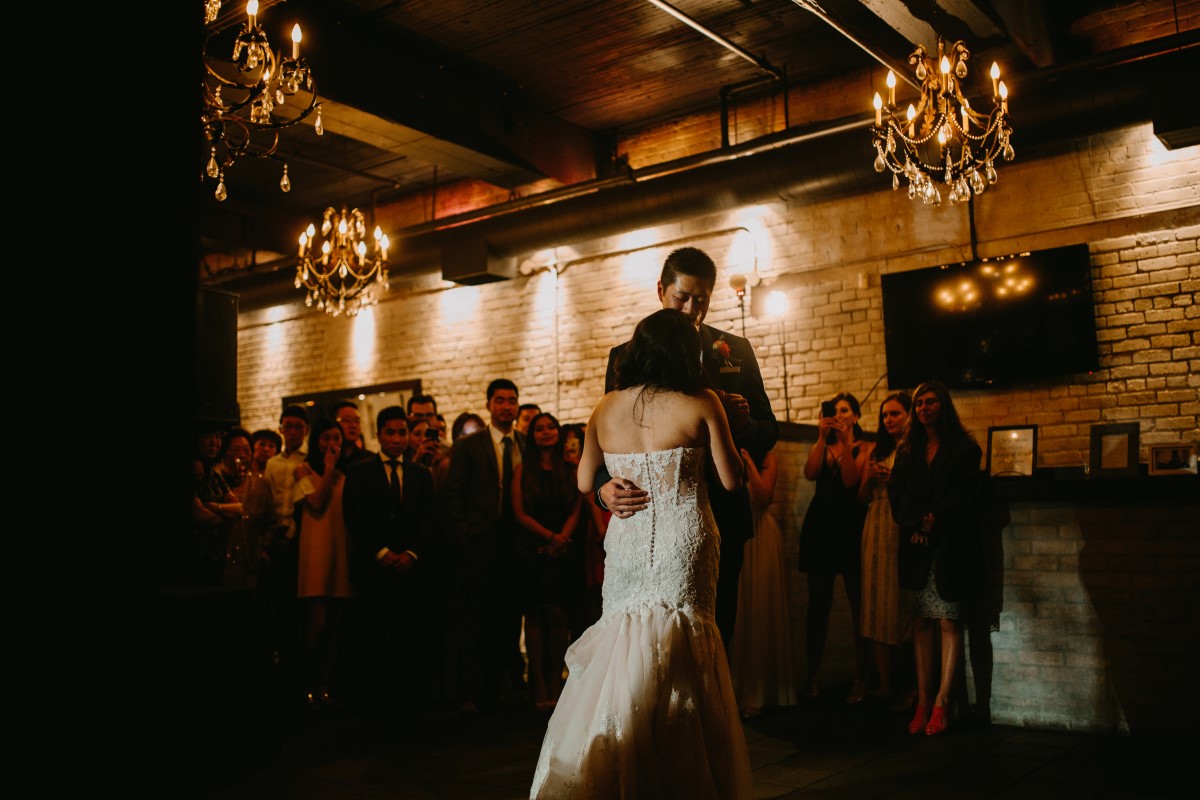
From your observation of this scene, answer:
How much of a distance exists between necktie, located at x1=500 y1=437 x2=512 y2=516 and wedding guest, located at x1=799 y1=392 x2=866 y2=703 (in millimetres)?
1795

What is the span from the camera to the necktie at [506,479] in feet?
19.5

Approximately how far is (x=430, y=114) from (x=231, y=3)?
2.15 m

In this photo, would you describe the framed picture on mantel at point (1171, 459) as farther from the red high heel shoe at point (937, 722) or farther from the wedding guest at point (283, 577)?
the wedding guest at point (283, 577)

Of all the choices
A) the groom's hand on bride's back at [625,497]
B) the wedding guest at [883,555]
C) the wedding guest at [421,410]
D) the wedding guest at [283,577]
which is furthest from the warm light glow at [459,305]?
the groom's hand on bride's back at [625,497]

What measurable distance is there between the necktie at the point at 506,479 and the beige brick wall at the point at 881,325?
1677 mm

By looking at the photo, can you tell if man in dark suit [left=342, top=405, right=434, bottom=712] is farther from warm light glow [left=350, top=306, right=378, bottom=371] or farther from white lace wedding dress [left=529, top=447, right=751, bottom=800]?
warm light glow [left=350, top=306, right=378, bottom=371]

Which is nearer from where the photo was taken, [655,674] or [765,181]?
[655,674]

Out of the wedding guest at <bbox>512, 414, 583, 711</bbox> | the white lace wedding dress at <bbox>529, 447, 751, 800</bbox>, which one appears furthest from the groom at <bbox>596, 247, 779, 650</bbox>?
the wedding guest at <bbox>512, 414, 583, 711</bbox>

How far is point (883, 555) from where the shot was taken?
5316mm

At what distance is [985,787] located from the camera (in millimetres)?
3725

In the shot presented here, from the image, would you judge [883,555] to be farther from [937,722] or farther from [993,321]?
[993,321]

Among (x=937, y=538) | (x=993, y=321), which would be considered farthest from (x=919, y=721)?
(x=993, y=321)

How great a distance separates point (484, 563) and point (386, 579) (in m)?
0.59

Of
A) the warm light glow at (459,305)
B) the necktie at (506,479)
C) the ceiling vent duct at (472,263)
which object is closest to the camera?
the necktie at (506,479)
